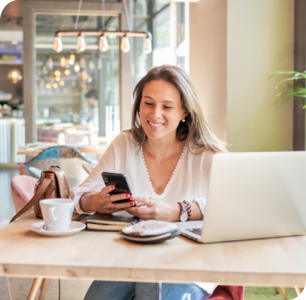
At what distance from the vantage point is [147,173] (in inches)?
70.3

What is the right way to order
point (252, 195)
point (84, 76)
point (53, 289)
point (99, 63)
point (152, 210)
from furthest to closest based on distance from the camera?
point (84, 76) → point (99, 63) → point (53, 289) → point (152, 210) → point (252, 195)

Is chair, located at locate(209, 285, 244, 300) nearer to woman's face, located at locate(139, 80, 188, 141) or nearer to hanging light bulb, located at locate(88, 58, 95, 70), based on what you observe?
woman's face, located at locate(139, 80, 188, 141)

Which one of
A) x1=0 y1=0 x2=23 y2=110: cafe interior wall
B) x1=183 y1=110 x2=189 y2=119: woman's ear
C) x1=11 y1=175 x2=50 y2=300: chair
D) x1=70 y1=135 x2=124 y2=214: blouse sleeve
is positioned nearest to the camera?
x1=70 y1=135 x2=124 y2=214: blouse sleeve

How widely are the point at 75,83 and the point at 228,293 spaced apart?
18.6 feet

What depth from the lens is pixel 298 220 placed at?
121 centimetres

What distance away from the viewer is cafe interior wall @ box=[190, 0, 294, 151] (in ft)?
10.3

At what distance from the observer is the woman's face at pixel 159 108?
5.61 feet

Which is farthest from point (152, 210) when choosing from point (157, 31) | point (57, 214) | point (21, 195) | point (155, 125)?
point (157, 31)

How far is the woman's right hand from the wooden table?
0.16 m

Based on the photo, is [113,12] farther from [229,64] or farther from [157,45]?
[229,64]

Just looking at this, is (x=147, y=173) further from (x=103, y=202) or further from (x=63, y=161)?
(x=63, y=161)

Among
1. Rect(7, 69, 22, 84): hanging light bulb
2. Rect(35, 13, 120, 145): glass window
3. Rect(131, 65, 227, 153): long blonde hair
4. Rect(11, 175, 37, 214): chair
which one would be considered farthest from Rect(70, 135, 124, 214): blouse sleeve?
Rect(7, 69, 22, 84): hanging light bulb

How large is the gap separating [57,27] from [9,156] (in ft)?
10.7

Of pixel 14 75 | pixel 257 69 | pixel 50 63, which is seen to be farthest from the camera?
pixel 14 75
